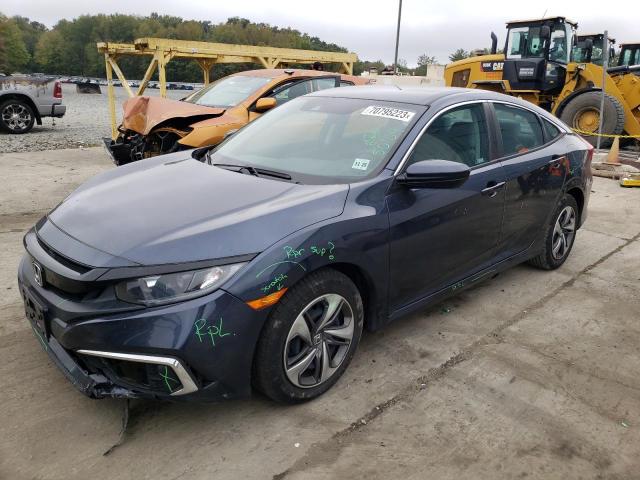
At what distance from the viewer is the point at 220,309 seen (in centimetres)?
232

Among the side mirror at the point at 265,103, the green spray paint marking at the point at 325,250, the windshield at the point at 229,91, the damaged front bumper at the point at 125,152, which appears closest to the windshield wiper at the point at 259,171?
the green spray paint marking at the point at 325,250

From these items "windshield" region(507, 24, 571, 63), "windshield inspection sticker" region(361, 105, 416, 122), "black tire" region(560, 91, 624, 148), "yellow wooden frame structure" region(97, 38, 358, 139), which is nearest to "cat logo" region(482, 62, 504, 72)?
"windshield" region(507, 24, 571, 63)

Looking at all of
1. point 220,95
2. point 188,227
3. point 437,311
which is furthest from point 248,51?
point 188,227

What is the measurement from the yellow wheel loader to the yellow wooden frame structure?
444cm

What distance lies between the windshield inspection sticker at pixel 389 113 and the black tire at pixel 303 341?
1148mm

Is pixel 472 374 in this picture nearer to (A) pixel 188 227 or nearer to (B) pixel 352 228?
(B) pixel 352 228

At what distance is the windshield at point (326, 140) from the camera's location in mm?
3166

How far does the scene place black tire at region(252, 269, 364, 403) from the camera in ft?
8.30

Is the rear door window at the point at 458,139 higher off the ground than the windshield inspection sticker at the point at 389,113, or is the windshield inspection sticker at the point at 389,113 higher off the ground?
the windshield inspection sticker at the point at 389,113

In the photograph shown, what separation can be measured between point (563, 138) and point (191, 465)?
3960 mm

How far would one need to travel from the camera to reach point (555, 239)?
15.5ft

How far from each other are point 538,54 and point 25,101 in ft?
39.8

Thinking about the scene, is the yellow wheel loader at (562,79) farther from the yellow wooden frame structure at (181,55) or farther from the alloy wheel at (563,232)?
the alloy wheel at (563,232)

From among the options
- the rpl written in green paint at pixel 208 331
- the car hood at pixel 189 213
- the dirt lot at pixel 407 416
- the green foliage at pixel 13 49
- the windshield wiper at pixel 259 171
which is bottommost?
the dirt lot at pixel 407 416
